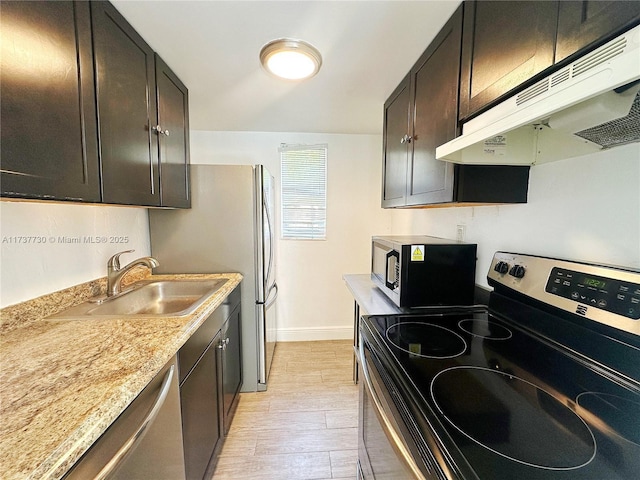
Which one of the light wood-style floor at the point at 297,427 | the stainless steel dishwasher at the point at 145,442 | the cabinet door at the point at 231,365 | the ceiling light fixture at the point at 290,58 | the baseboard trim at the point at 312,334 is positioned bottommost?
the light wood-style floor at the point at 297,427

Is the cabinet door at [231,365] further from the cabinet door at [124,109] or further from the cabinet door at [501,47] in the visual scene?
the cabinet door at [501,47]

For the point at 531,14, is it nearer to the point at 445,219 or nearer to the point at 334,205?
the point at 445,219

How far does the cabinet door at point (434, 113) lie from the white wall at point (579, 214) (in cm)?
37

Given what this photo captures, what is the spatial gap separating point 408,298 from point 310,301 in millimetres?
1748

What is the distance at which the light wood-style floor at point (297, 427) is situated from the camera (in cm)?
150

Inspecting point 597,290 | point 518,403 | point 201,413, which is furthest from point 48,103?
point 597,290

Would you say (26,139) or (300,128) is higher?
(300,128)

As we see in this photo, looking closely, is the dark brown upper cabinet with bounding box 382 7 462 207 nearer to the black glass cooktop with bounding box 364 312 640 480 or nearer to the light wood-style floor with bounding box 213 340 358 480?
the black glass cooktop with bounding box 364 312 640 480

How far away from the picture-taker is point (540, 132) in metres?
0.99

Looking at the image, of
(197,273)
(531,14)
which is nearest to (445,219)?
(531,14)

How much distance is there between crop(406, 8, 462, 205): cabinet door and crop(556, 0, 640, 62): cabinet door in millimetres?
436

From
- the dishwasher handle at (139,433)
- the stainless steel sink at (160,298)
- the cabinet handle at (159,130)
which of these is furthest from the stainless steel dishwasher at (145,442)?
the cabinet handle at (159,130)

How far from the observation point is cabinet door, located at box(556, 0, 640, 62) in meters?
0.55

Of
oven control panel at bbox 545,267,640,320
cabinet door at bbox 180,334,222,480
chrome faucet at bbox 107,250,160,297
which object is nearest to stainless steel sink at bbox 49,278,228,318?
chrome faucet at bbox 107,250,160,297
